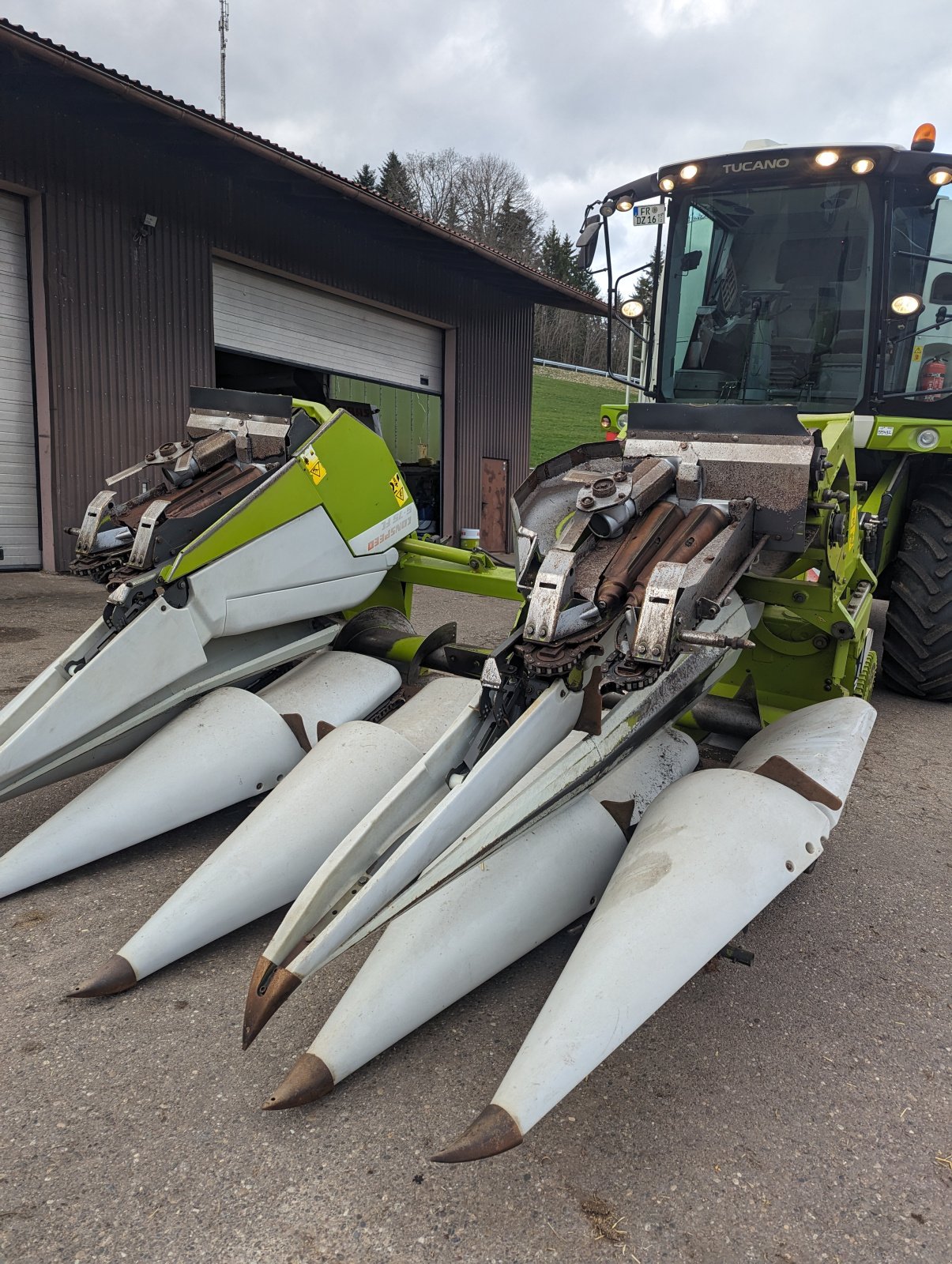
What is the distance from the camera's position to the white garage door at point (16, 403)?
7.91 metres

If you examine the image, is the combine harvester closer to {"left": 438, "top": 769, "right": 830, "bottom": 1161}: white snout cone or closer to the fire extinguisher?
{"left": 438, "top": 769, "right": 830, "bottom": 1161}: white snout cone

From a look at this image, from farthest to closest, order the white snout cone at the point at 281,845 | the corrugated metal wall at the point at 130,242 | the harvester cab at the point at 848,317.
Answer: the corrugated metal wall at the point at 130,242, the harvester cab at the point at 848,317, the white snout cone at the point at 281,845

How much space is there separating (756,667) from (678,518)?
4.92 feet

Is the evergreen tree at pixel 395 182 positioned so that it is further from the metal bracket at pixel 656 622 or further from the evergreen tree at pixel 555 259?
the metal bracket at pixel 656 622

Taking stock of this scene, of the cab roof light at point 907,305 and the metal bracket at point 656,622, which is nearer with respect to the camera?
the metal bracket at point 656,622

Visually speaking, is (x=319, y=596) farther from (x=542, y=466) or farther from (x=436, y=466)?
(x=436, y=466)

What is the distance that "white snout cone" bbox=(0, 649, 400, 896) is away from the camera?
8.82ft

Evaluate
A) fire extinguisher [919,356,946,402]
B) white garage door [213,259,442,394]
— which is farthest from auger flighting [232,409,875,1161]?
white garage door [213,259,442,394]

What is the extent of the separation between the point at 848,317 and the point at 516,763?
389 cm

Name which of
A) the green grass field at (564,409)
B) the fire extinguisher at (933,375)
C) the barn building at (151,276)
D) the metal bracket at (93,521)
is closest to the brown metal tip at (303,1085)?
the metal bracket at (93,521)

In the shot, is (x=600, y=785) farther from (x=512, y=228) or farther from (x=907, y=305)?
(x=512, y=228)

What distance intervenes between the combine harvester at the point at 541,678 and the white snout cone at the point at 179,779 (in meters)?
0.01

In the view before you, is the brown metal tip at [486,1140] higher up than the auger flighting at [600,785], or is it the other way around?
the auger flighting at [600,785]

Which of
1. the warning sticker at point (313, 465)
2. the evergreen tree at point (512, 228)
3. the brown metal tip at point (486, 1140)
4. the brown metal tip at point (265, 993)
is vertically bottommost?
the brown metal tip at point (486, 1140)
